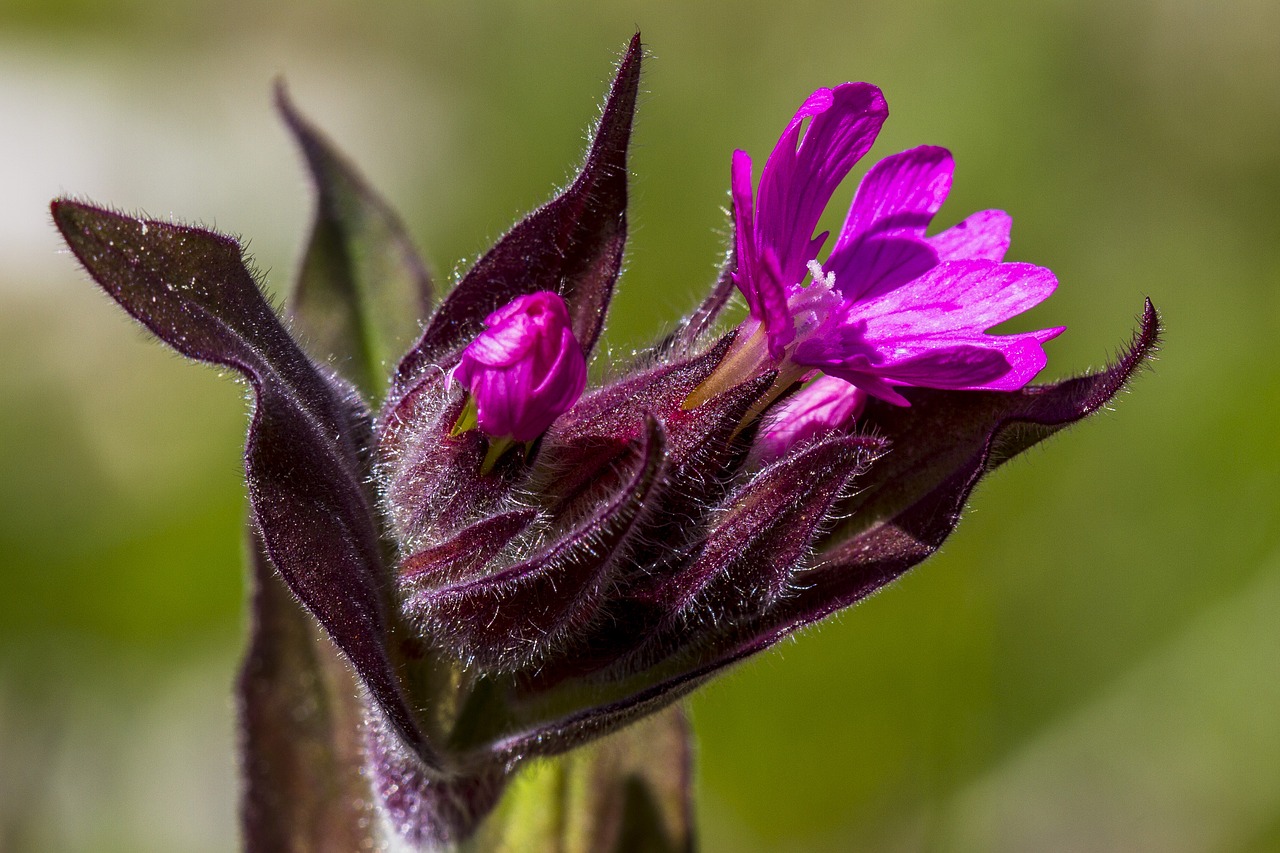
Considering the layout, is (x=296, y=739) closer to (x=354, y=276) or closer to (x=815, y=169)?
(x=354, y=276)

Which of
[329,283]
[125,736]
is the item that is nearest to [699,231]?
[329,283]

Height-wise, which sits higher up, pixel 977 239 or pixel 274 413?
pixel 977 239

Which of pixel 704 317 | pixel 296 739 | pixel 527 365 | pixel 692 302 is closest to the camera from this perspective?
pixel 527 365

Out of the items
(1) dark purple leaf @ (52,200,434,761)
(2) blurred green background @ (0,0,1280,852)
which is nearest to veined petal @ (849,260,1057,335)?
(1) dark purple leaf @ (52,200,434,761)

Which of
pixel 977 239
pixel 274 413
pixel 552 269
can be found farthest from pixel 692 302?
pixel 274 413

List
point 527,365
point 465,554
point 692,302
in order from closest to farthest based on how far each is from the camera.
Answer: point 527,365 < point 465,554 < point 692,302

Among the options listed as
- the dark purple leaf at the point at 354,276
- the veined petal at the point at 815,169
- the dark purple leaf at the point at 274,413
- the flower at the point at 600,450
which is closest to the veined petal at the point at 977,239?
the flower at the point at 600,450
